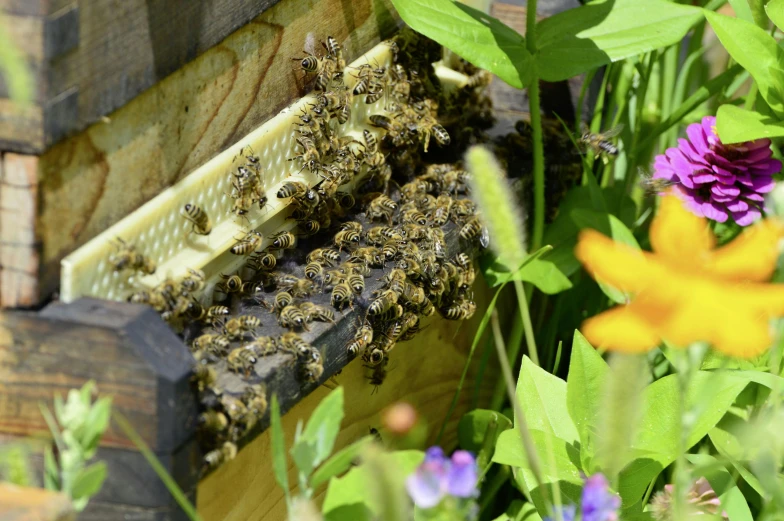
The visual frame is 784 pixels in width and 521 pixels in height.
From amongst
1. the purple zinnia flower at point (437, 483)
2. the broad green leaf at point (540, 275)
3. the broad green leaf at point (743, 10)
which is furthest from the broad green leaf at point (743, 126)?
the purple zinnia flower at point (437, 483)

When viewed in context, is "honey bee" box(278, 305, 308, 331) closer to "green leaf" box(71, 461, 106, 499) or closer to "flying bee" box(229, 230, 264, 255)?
"flying bee" box(229, 230, 264, 255)

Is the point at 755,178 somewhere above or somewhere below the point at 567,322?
above

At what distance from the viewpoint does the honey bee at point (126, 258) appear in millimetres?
1244

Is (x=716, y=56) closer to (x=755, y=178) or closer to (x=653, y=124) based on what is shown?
(x=653, y=124)

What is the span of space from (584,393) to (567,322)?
83 centimetres

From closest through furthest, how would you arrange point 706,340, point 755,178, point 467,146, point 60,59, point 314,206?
point 706,340, point 60,59, point 314,206, point 755,178, point 467,146

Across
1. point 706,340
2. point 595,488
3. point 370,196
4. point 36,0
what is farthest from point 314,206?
point 706,340

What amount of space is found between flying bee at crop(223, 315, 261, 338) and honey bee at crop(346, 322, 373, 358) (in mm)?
172

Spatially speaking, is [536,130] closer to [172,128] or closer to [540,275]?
[540,275]

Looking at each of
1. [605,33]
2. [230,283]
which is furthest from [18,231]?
[605,33]

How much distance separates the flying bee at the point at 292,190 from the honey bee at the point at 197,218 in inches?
7.2

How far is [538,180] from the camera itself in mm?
1907

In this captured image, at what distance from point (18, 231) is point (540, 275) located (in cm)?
114

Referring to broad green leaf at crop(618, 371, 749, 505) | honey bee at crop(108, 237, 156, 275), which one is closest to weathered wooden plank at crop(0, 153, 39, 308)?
honey bee at crop(108, 237, 156, 275)
